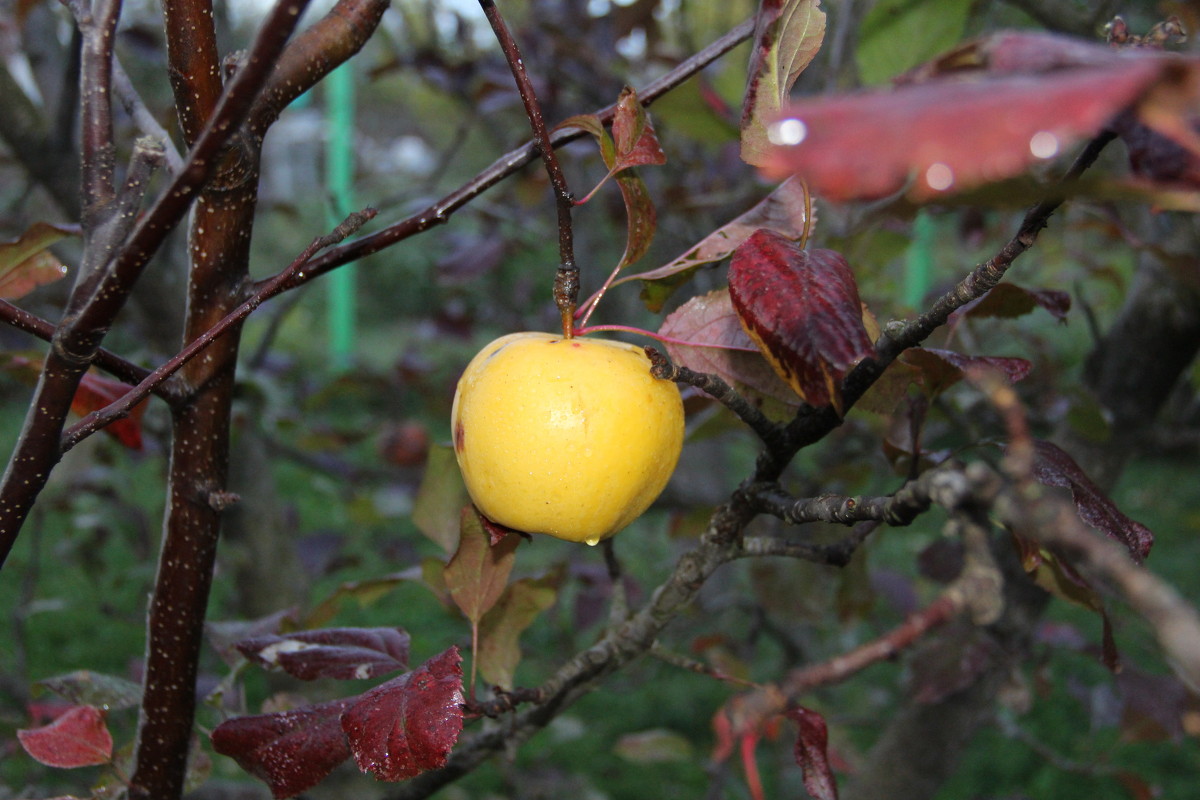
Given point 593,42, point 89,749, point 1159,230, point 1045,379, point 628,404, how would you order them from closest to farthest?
1. point 628,404
2. point 89,749
3. point 1159,230
4. point 1045,379
5. point 593,42

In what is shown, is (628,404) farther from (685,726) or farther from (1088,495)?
(685,726)

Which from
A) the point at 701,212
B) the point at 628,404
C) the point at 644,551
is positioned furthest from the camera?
the point at 644,551

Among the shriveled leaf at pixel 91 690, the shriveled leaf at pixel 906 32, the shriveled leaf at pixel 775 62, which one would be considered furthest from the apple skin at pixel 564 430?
the shriveled leaf at pixel 906 32

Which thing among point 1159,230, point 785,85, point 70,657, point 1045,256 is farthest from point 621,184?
point 70,657

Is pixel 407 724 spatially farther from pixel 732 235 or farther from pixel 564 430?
pixel 732 235

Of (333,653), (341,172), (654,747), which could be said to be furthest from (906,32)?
(341,172)

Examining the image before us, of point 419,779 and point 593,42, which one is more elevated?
point 593,42
